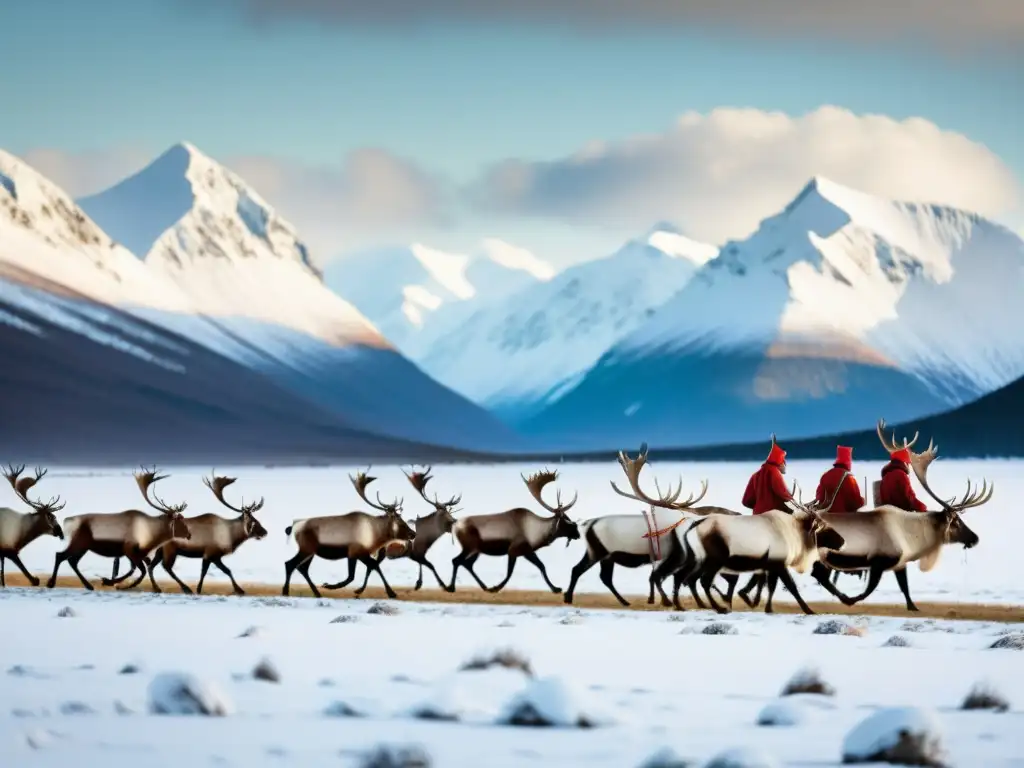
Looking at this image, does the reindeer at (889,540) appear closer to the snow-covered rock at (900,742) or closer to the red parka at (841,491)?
the red parka at (841,491)

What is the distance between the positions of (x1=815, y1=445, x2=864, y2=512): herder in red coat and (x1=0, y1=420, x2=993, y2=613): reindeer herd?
455mm

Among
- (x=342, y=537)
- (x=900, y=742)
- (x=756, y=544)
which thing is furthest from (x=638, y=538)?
(x=900, y=742)

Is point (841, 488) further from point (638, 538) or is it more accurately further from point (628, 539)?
point (628, 539)

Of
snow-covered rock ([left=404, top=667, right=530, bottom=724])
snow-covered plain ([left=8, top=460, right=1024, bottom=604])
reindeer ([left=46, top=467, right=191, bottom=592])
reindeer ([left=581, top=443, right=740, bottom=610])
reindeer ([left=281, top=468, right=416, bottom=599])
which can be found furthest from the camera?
snow-covered plain ([left=8, top=460, right=1024, bottom=604])

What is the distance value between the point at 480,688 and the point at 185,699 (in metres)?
2.68

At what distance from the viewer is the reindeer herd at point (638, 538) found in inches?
936

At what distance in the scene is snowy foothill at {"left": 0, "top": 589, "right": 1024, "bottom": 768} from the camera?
40.9ft

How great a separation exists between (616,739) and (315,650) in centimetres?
688

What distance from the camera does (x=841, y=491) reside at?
26.4m

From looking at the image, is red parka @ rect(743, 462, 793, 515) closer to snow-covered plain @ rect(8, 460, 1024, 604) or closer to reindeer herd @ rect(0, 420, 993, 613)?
reindeer herd @ rect(0, 420, 993, 613)

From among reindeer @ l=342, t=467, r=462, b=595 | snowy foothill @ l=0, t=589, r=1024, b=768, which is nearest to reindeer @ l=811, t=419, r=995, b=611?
snowy foothill @ l=0, t=589, r=1024, b=768

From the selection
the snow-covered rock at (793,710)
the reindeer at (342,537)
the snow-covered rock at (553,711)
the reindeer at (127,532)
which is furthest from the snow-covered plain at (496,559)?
the snow-covered rock at (553,711)

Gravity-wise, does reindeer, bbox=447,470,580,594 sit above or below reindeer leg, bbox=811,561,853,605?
above

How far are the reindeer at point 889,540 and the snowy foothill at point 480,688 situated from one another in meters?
1.60
